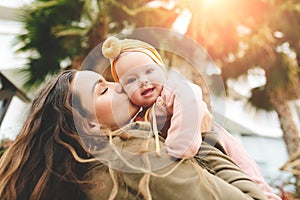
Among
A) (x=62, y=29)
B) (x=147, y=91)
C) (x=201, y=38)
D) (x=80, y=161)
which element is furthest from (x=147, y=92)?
(x=201, y=38)

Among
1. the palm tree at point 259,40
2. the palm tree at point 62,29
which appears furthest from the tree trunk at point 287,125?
the palm tree at point 62,29

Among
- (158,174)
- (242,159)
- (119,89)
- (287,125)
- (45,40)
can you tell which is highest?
(119,89)

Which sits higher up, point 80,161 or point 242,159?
point 80,161

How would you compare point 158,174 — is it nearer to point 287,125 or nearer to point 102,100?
point 102,100

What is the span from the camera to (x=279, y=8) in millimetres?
→ 5227

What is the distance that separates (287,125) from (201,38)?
2125mm

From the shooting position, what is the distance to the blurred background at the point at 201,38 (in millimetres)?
4961

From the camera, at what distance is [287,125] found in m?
6.01

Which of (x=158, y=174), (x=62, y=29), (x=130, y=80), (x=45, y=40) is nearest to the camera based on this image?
(x=158, y=174)

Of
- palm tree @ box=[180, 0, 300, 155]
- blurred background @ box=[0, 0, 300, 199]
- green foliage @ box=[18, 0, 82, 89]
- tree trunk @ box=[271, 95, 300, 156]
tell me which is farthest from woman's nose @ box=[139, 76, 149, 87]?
tree trunk @ box=[271, 95, 300, 156]

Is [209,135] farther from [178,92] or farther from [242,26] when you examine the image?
[242,26]

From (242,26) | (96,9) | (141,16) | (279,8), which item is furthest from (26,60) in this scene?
(279,8)

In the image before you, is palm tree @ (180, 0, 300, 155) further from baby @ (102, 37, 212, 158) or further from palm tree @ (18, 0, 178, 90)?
baby @ (102, 37, 212, 158)

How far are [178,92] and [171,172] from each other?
0.60 ft
